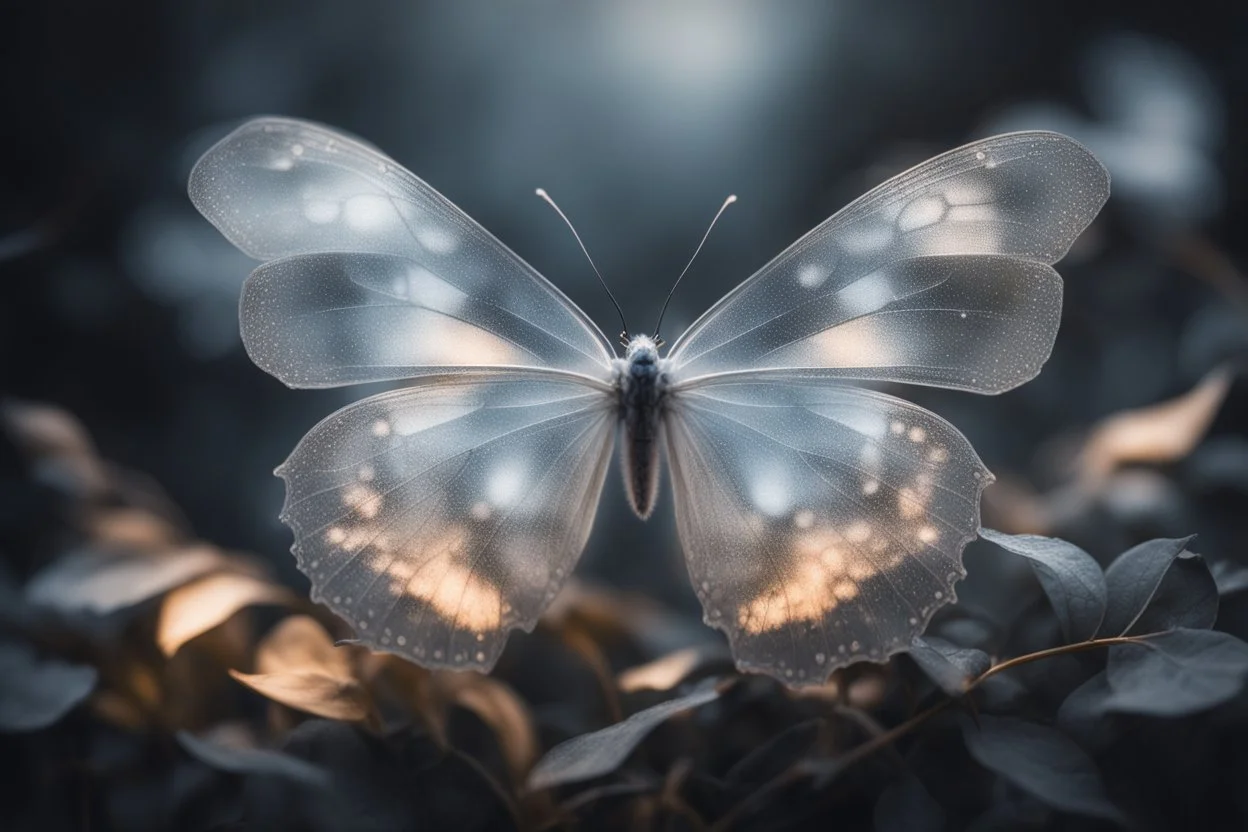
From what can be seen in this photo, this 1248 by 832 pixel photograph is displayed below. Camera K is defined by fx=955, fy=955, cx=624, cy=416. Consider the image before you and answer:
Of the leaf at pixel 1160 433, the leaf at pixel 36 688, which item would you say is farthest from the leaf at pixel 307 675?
the leaf at pixel 1160 433

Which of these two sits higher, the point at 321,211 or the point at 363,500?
the point at 321,211

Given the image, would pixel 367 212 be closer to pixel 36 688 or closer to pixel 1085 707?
pixel 36 688

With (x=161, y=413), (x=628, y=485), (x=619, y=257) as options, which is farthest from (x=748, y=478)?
(x=161, y=413)

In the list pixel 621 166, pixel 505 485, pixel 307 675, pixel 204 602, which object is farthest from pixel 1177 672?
pixel 621 166

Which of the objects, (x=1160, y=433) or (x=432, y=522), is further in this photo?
(x=1160, y=433)

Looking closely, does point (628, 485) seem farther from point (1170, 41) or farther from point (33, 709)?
point (1170, 41)

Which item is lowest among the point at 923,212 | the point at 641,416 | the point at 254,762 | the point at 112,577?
the point at 254,762

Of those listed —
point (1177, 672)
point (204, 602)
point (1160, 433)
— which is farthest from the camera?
point (1160, 433)
